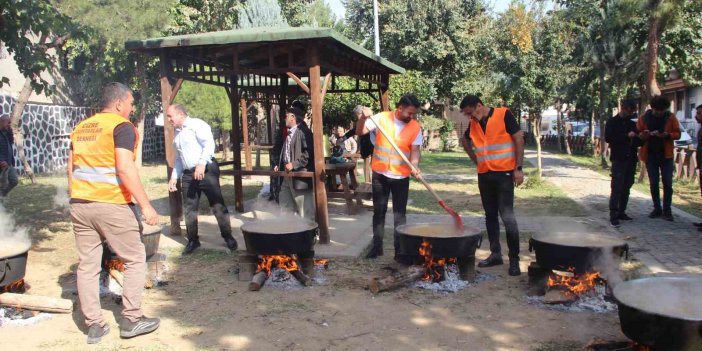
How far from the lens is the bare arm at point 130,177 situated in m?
3.86

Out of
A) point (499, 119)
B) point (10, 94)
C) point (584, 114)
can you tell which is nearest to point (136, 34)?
point (10, 94)

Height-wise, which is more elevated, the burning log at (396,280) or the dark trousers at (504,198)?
the dark trousers at (504,198)

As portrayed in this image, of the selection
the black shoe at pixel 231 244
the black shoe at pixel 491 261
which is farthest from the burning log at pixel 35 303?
the black shoe at pixel 491 261

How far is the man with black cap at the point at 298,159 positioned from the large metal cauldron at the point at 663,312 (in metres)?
4.43

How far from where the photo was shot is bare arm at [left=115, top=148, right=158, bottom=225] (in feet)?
12.6

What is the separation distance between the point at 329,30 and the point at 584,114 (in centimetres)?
2487

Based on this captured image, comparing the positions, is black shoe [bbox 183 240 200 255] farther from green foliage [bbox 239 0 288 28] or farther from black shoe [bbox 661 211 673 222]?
green foliage [bbox 239 0 288 28]

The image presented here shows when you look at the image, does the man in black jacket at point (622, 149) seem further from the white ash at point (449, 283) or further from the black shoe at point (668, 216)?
the white ash at point (449, 283)

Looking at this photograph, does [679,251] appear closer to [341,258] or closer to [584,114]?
[341,258]

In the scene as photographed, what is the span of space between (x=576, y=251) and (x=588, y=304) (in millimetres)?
500

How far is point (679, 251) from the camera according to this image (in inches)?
245

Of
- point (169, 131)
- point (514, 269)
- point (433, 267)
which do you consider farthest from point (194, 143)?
point (514, 269)

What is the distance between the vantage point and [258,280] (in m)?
5.22

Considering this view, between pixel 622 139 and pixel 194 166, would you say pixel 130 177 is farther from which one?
pixel 622 139
